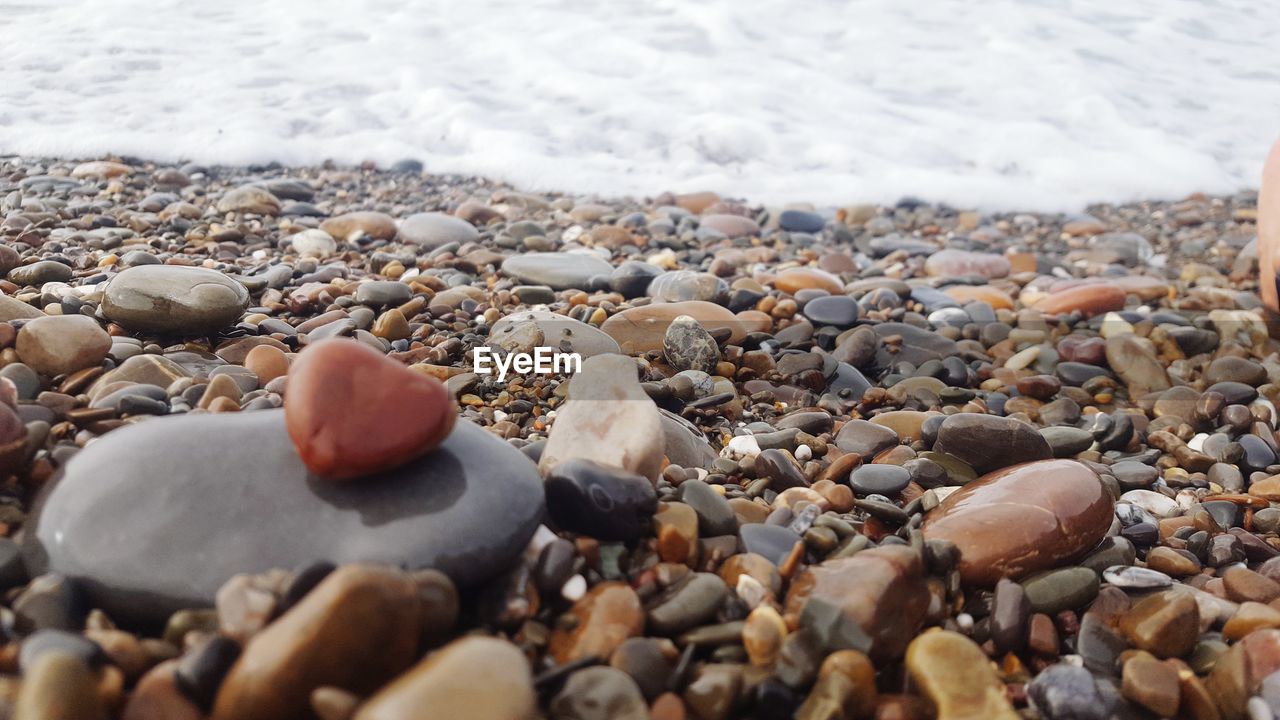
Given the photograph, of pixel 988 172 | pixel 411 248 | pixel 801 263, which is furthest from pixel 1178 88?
pixel 411 248

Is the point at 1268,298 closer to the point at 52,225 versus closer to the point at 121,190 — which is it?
the point at 52,225

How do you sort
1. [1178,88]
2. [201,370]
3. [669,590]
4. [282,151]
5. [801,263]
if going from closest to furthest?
1. [669,590]
2. [201,370]
3. [801,263]
4. [282,151]
5. [1178,88]

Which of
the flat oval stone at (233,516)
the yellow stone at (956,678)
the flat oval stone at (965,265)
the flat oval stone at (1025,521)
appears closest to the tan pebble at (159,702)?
the flat oval stone at (233,516)

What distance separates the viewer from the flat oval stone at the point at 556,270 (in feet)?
12.2

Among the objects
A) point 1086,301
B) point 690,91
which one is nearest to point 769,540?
point 1086,301

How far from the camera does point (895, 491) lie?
2.10 meters

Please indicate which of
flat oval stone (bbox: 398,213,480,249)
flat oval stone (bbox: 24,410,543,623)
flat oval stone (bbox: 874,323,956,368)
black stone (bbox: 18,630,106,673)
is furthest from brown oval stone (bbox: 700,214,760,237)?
black stone (bbox: 18,630,106,673)

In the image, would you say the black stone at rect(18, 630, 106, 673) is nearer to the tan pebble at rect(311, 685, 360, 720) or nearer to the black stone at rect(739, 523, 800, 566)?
the tan pebble at rect(311, 685, 360, 720)

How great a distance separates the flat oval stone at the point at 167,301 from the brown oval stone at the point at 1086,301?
12.6 feet

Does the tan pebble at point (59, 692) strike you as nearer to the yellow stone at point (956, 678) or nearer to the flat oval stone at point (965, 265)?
the yellow stone at point (956, 678)

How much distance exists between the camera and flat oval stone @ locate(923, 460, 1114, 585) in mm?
1736

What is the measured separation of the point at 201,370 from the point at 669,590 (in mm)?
1704

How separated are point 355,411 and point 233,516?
0.94 feet

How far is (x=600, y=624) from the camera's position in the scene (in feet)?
4.62
